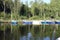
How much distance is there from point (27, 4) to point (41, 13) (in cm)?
980

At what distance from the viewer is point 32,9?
8125 centimetres

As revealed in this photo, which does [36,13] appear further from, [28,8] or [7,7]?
[7,7]

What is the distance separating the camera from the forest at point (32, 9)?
77.6 metres

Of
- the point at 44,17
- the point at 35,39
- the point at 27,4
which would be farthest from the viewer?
the point at 27,4

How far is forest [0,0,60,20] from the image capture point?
7759 centimetres

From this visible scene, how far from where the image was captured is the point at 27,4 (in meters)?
87.6

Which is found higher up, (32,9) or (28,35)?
(32,9)

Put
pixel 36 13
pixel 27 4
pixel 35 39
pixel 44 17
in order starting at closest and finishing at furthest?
pixel 35 39, pixel 44 17, pixel 36 13, pixel 27 4

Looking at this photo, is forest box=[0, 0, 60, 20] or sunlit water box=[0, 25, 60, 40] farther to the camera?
forest box=[0, 0, 60, 20]

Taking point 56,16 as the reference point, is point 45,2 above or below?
above

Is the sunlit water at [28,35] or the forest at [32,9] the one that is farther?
the forest at [32,9]

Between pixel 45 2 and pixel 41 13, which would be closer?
pixel 41 13

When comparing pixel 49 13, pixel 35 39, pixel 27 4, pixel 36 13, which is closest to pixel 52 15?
pixel 49 13

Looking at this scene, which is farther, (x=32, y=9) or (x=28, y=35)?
(x=32, y=9)
